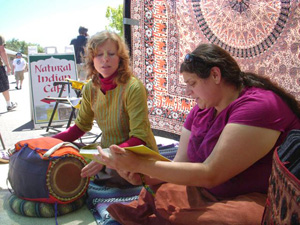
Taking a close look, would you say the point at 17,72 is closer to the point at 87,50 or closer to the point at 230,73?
the point at 87,50

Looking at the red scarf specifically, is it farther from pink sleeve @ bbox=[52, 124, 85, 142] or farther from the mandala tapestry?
the mandala tapestry

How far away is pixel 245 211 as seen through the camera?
171 cm

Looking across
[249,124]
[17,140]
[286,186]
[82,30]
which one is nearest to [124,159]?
[249,124]

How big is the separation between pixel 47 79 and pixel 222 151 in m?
5.31

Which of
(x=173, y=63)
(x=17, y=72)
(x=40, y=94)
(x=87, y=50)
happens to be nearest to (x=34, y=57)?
(x=40, y=94)

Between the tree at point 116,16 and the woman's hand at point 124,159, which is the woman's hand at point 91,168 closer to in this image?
the woman's hand at point 124,159

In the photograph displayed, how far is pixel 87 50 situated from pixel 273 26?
1.71 m

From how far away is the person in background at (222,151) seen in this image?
1.71 metres

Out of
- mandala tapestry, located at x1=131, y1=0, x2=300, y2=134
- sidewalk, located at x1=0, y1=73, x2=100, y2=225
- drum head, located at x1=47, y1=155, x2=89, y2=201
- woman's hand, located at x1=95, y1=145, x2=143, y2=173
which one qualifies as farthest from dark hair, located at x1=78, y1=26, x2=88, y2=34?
woman's hand, located at x1=95, y1=145, x2=143, y2=173

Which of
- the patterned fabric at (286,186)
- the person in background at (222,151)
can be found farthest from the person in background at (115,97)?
the patterned fabric at (286,186)

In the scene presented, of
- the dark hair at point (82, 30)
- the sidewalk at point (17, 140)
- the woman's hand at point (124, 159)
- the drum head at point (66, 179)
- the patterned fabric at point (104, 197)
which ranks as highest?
the dark hair at point (82, 30)

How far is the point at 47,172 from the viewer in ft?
8.23

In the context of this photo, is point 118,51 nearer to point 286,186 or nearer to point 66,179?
point 66,179

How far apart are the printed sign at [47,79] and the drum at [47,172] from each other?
374cm
